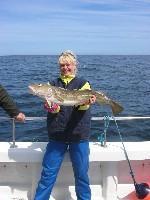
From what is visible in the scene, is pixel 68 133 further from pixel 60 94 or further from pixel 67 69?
pixel 67 69

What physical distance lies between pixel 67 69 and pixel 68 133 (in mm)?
758

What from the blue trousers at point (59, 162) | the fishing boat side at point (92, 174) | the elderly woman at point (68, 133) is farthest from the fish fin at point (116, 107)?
the fishing boat side at point (92, 174)

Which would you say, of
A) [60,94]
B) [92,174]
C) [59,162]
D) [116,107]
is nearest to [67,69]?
[60,94]

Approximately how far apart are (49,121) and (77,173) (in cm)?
75

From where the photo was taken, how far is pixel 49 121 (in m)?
5.34

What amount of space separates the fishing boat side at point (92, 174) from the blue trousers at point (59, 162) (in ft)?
1.44

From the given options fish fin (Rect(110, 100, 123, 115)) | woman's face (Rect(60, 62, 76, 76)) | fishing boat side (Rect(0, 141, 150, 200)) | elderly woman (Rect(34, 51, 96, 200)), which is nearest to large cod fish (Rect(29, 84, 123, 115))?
elderly woman (Rect(34, 51, 96, 200))

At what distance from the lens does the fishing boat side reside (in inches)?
234

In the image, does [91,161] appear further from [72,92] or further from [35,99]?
[35,99]

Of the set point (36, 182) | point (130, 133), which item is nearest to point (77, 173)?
point (36, 182)

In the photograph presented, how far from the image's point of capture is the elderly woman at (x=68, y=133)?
5.25m

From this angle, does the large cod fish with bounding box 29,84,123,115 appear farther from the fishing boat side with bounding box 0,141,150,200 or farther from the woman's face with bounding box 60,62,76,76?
the fishing boat side with bounding box 0,141,150,200

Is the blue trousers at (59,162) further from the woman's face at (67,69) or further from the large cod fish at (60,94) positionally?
the woman's face at (67,69)

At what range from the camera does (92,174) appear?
6180 millimetres
